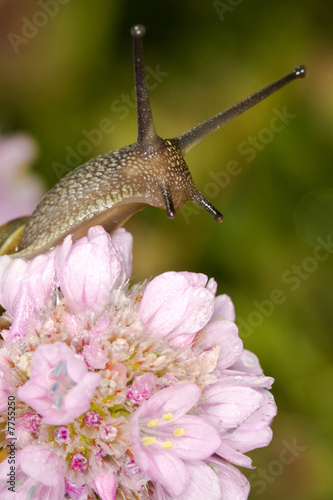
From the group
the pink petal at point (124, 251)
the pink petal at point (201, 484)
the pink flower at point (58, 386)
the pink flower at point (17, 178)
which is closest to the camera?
the pink flower at point (58, 386)

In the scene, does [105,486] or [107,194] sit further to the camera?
[107,194]

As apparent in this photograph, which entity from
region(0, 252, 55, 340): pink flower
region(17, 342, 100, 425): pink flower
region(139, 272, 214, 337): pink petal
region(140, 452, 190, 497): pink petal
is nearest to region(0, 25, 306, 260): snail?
region(0, 252, 55, 340): pink flower

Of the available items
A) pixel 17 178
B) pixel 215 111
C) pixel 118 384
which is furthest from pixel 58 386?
pixel 215 111

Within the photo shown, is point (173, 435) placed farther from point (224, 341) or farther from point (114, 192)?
point (114, 192)

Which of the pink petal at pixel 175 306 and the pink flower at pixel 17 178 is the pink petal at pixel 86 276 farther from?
the pink flower at pixel 17 178

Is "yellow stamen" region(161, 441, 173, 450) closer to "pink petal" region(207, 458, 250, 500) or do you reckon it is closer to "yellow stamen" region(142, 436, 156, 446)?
"yellow stamen" region(142, 436, 156, 446)

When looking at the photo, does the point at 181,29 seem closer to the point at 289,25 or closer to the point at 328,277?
the point at 289,25

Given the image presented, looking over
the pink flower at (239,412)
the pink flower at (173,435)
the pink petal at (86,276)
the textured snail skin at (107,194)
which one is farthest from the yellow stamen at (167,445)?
the textured snail skin at (107,194)
